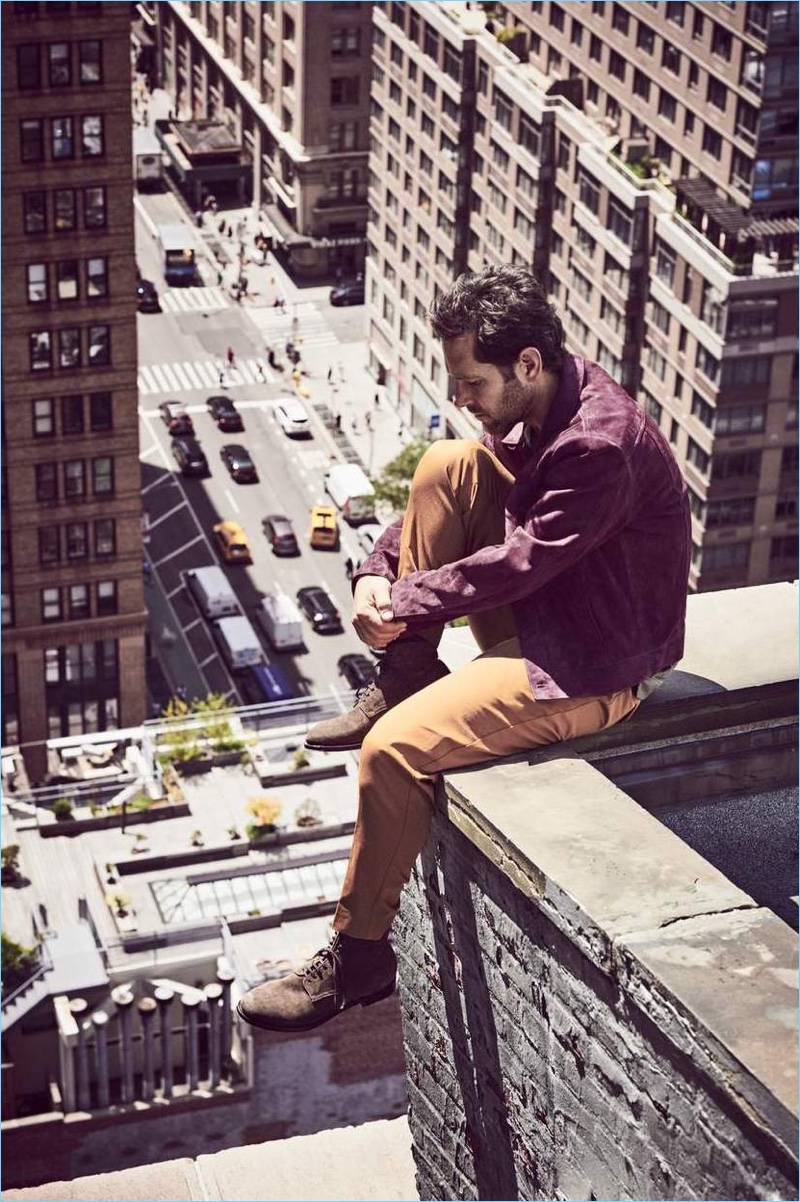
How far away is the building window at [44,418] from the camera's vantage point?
9394cm

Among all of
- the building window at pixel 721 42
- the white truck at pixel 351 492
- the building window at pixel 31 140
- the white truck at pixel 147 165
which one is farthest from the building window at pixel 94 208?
the white truck at pixel 147 165

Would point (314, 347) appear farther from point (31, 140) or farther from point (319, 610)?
point (31, 140)

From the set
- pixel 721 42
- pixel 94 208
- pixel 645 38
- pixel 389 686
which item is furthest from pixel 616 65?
pixel 389 686

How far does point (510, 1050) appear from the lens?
14.2 m

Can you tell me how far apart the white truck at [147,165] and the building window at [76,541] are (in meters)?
74.8

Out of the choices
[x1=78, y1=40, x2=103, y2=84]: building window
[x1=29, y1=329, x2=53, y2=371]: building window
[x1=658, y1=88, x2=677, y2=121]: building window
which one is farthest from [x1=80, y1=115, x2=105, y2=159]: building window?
[x1=658, y1=88, x2=677, y2=121]: building window

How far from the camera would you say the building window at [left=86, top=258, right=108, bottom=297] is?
9150cm

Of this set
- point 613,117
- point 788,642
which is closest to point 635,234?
point 613,117

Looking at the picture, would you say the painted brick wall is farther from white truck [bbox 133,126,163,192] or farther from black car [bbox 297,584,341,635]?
white truck [bbox 133,126,163,192]

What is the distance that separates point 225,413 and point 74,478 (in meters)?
39.9

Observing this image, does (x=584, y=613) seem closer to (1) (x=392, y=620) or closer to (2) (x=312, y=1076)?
(1) (x=392, y=620)

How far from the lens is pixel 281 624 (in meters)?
112

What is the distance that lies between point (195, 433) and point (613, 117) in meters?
32.8

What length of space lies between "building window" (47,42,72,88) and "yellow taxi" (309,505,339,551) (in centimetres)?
4083
